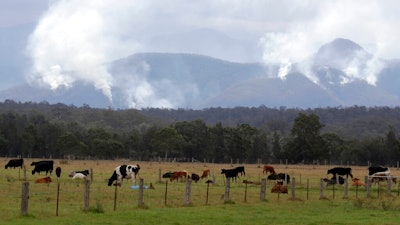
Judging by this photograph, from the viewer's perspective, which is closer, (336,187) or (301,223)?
(301,223)

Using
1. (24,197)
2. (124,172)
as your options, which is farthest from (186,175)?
(24,197)

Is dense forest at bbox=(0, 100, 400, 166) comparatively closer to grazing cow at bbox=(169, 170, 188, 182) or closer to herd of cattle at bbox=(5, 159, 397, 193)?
herd of cattle at bbox=(5, 159, 397, 193)

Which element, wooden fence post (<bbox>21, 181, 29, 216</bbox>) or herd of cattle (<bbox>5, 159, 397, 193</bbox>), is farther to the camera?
herd of cattle (<bbox>5, 159, 397, 193</bbox>)

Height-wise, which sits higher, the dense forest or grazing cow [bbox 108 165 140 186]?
the dense forest

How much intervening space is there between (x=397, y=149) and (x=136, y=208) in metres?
89.2

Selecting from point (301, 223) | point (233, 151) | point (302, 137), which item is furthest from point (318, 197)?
point (233, 151)

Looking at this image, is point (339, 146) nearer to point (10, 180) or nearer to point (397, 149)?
point (397, 149)

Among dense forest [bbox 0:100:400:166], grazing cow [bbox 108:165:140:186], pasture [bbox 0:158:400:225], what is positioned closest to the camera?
pasture [bbox 0:158:400:225]

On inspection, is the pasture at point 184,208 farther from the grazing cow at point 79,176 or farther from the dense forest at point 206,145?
the dense forest at point 206,145

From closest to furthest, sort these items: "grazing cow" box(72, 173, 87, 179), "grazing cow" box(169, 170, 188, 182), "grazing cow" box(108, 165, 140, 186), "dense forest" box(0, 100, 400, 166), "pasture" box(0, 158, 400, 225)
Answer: "pasture" box(0, 158, 400, 225) → "grazing cow" box(108, 165, 140, 186) → "grazing cow" box(72, 173, 87, 179) → "grazing cow" box(169, 170, 188, 182) → "dense forest" box(0, 100, 400, 166)

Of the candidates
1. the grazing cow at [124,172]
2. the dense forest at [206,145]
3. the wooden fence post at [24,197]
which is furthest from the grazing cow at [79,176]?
the dense forest at [206,145]

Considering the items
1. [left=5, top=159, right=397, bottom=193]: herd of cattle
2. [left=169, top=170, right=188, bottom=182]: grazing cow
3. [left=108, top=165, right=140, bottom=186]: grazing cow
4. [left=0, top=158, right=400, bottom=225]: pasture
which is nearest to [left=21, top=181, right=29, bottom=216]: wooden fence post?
[left=0, top=158, right=400, bottom=225]: pasture

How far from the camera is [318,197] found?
35.0m

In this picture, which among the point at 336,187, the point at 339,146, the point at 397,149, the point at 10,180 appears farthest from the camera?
the point at 339,146
